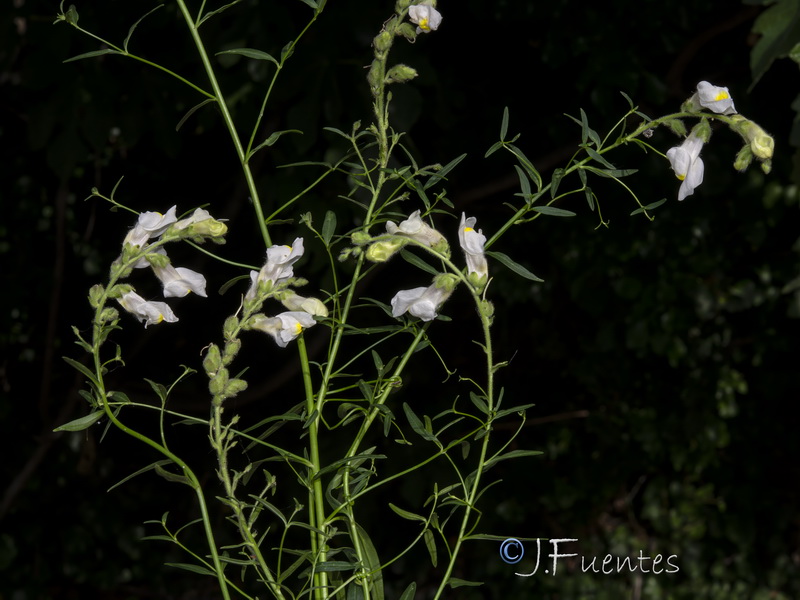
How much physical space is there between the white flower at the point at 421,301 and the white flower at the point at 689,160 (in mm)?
150

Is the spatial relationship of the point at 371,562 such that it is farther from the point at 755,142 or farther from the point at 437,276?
the point at 755,142

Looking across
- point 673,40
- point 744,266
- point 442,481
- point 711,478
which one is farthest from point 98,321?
point 711,478

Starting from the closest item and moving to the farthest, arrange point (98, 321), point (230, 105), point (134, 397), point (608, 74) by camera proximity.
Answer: point (98, 321), point (230, 105), point (608, 74), point (134, 397)

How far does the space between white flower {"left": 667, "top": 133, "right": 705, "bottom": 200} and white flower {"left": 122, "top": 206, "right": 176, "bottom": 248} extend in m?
0.27

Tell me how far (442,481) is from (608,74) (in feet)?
2.36

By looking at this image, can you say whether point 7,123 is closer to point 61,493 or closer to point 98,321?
point 61,493

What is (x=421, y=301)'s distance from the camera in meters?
0.50

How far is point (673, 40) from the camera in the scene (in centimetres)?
169

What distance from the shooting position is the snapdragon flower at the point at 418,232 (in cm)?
49

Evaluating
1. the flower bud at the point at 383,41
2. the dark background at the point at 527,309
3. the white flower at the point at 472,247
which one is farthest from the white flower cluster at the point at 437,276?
the dark background at the point at 527,309

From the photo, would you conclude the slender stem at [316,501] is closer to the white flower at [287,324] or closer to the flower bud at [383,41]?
the white flower at [287,324]

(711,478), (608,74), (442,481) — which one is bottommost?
(711,478)

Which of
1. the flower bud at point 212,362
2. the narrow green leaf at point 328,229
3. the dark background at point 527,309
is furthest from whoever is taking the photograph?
the dark background at point 527,309

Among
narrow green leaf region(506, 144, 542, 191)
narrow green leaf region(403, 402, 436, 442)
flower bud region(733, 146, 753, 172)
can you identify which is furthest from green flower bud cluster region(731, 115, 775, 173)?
narrow green leaf region(403, 402, 436, 442)
